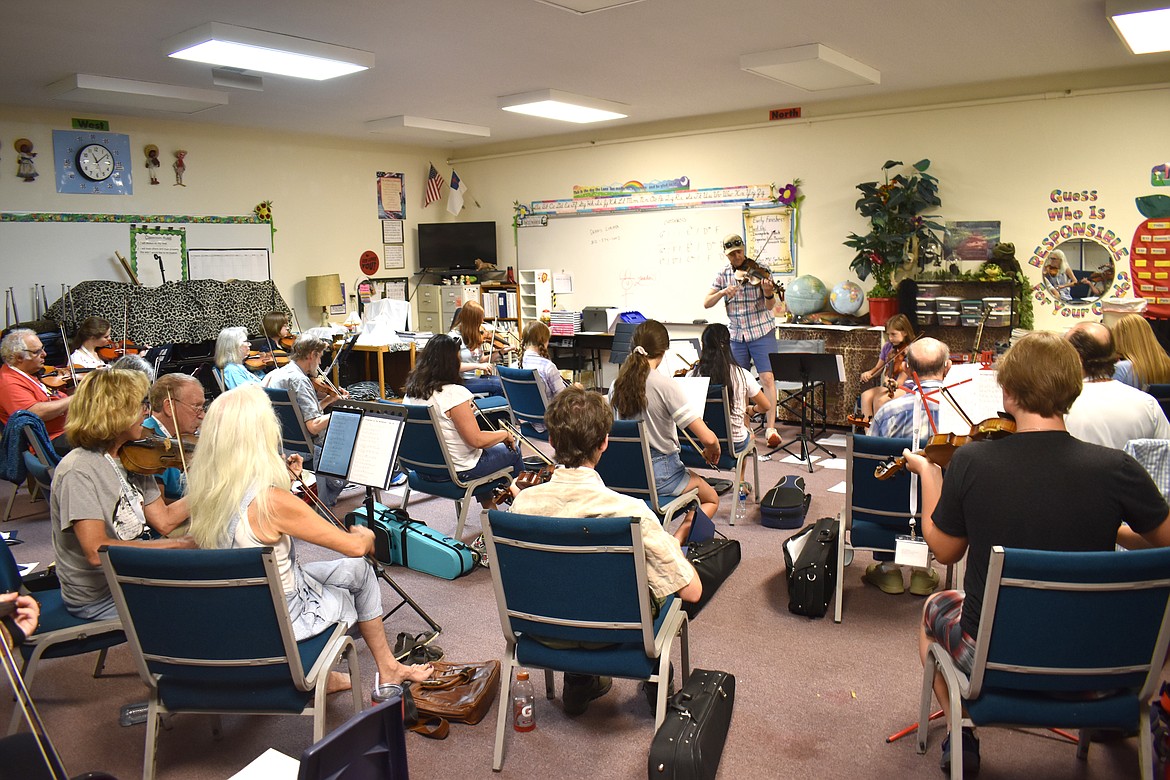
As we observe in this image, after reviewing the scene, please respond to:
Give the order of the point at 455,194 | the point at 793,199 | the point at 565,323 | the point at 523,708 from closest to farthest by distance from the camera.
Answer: the point at 523,708, the point at 793,199, the point at 565,323, the point at 455,194

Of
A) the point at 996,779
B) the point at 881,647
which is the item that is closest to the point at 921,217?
the point at 881,647

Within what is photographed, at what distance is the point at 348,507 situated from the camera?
5344mm

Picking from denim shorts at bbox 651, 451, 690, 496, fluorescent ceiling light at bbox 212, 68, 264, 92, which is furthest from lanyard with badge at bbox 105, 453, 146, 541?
fluorescent ceiling light at bbox 212, 68, 264, 92

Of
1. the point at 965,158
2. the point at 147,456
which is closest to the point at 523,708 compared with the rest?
the point at 147,456

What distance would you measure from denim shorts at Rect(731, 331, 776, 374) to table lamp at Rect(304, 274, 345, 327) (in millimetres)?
4414

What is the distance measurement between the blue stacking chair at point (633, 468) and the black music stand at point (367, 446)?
36.3 inches

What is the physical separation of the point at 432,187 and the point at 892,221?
5.57 metres

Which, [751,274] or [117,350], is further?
[751,274]

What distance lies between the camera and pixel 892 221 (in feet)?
Result: 23.2

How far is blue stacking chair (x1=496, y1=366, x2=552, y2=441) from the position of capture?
208 inches

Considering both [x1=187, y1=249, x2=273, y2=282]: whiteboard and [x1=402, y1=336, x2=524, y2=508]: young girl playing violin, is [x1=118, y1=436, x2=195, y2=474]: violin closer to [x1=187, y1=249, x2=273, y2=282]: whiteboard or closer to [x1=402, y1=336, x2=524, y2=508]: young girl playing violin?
[x1=402, y1=336, x2=524, y2=508]: young girl playing violin

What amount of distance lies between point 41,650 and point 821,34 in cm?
499

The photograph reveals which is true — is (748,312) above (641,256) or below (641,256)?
below

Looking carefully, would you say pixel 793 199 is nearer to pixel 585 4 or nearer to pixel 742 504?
pixel 742 504
